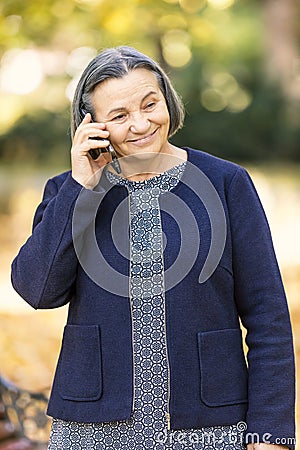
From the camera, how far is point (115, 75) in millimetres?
2477

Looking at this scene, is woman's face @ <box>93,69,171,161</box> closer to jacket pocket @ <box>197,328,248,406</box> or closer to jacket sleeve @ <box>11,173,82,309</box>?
jacket sleeve @ <box>11,173,82,309</box>

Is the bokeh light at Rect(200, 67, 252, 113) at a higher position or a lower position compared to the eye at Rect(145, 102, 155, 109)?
higher

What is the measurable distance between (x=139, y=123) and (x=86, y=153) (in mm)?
183

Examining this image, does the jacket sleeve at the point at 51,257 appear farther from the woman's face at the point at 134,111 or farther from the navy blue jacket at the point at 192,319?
the woman's face at the point at 134,111

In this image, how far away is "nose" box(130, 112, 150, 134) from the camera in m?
2.46

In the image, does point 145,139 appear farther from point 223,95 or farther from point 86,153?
point 223,95

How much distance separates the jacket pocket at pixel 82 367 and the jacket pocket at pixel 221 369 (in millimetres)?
278

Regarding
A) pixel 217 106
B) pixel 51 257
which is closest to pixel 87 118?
pixel 51 257

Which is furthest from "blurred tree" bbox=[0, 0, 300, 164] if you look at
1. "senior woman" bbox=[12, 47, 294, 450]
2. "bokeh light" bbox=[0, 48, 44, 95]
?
"senior woman" bbox=[12, 47, 294, 450]

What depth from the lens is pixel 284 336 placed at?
8.14 feet

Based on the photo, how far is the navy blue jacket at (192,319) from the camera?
8.01ft

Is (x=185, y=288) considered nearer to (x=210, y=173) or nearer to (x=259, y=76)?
(x=210, y=173)

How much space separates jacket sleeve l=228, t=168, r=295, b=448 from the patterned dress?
99mm

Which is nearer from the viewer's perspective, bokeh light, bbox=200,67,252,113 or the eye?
the eye
